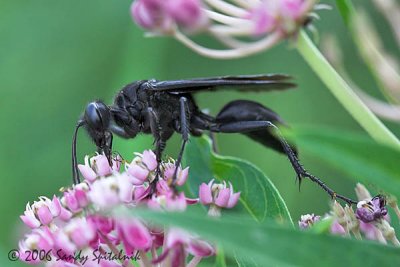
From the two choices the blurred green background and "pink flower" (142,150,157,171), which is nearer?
"pink flower" (142,150,157,171)

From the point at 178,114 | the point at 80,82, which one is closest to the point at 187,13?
the point at 178,114

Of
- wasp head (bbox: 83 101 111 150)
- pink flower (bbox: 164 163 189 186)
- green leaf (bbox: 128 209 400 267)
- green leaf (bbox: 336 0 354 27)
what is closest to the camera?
green leaf (bbox: 128 209 400 267)

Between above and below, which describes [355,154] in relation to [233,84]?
above

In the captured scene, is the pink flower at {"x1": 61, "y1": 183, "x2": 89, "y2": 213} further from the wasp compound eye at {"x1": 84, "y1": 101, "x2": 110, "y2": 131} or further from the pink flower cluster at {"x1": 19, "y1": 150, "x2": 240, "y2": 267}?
the wasp compound eye at {"x1": 84, "y1": 101, "x2": 110, "y2": 131}

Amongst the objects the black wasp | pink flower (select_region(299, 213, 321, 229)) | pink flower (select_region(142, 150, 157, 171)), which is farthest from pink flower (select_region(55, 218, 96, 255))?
the black wasp

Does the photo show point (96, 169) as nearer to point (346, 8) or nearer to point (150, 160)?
point (150, 160)

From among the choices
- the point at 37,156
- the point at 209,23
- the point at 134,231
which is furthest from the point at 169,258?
the point at 37,156

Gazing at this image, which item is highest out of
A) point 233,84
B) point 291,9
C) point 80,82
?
point 291,9
